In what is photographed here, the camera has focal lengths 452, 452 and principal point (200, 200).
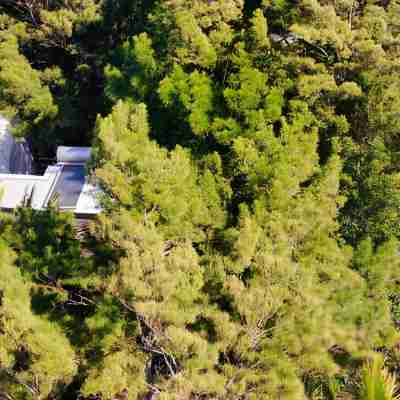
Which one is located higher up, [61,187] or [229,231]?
[229,231]

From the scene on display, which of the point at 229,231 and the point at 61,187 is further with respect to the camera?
the point at 61,187

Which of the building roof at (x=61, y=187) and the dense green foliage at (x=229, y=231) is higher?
the dense green foliage at (x=229, y=231)

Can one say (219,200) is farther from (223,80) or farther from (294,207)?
(223,80)

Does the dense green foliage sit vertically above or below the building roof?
above

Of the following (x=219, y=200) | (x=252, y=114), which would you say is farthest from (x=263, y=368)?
(x=252, y=114)
